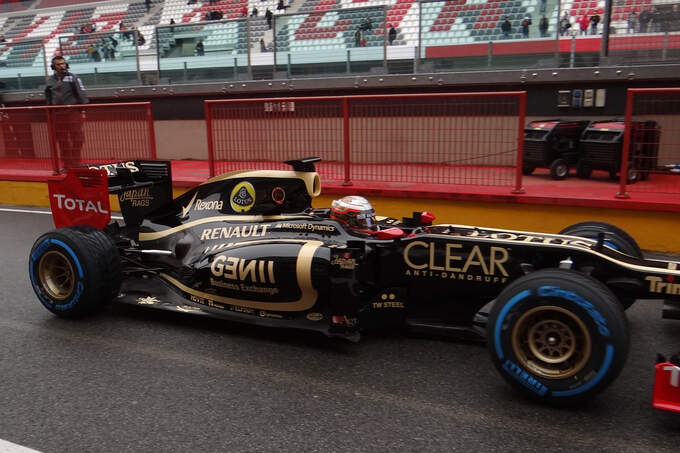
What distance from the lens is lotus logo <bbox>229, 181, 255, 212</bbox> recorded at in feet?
15.9

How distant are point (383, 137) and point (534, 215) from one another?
211cm

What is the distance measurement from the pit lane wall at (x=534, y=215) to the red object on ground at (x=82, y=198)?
3.19 metres

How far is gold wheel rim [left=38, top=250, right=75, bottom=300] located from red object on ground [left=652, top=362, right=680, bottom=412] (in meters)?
4.11

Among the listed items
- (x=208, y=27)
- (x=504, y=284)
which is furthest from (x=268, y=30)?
(x=504, y=284)

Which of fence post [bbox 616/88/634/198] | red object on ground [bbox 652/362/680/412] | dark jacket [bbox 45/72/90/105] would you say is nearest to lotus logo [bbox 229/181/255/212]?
red object on ground [bbox 652/362/680/412]

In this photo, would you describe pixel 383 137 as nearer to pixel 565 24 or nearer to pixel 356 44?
pixel 565 24

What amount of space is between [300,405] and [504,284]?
4.85ft

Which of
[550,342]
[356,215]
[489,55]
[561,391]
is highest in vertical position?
[489,55]

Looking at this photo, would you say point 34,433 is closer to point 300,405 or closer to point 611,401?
point 300,405

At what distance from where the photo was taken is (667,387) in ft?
9.64

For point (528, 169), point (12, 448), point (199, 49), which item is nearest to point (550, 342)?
point (12, 448)

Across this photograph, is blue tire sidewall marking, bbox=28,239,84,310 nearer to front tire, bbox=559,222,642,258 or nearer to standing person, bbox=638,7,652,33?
front tire, bbox=559,222,642,258

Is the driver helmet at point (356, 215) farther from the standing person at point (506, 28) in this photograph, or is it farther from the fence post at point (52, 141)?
the standing person at point (506, 28)

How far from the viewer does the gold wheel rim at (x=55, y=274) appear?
468 cm
